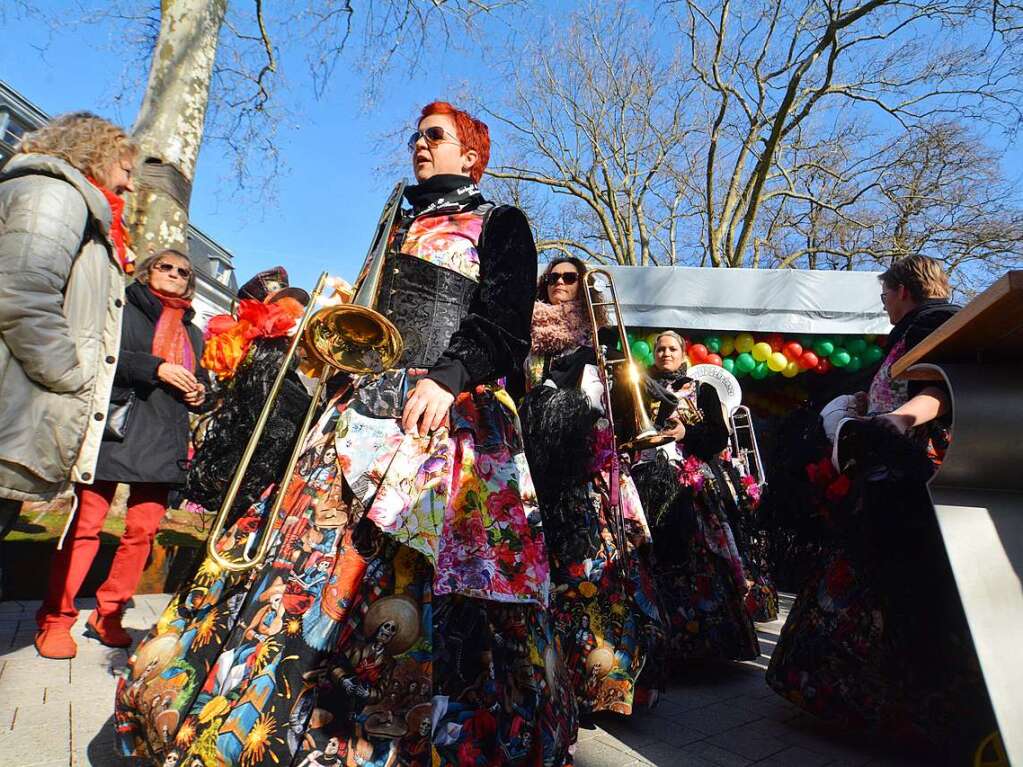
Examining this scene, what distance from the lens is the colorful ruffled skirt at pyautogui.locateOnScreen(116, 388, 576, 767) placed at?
147cm

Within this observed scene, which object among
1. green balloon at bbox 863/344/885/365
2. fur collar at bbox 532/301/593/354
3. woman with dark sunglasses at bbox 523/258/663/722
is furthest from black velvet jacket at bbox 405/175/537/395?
green balloon at bbox 863/344/885/365

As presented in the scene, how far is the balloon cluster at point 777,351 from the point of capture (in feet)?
26.6

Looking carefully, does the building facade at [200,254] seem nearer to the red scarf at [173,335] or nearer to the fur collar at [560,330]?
the red scarf at [173,335]

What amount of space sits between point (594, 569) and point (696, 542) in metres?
1.38

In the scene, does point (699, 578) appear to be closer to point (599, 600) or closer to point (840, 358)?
point (599, 600)

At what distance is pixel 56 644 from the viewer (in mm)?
2961

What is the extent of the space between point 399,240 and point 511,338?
1.71ft

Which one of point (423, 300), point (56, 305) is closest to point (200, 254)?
point (56, 305)

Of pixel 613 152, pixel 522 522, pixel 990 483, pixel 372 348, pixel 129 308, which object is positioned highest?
pixel 613 152

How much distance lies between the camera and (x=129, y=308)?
3414 millimetres

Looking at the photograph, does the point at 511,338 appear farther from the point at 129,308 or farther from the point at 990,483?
the point at 129,308

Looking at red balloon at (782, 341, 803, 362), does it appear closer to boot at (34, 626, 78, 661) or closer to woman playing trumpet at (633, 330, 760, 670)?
woman playing trumpet at (633, 330, 760, 670)

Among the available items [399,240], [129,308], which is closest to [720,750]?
[399,240]

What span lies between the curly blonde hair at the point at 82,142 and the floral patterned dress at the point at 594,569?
2040 millimetres
